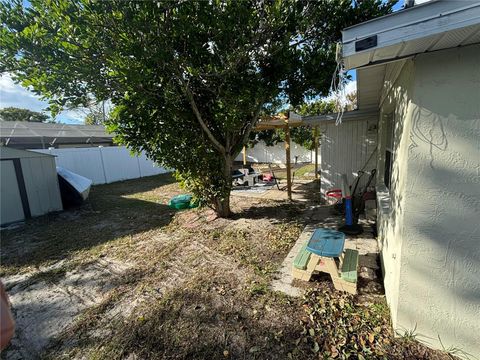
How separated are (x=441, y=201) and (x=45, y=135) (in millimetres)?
19032

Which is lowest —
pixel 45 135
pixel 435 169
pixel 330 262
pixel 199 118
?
pixel 330 262

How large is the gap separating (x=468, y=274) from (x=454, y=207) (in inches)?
21.5

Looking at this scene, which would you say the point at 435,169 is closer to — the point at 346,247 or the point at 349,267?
the point at 349,267

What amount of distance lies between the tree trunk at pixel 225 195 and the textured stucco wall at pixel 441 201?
3.95m

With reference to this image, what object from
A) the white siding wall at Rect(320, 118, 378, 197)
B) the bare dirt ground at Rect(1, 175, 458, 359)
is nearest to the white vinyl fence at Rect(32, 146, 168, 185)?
the bare dirt ground at Rect(1, 175, 458, 359)

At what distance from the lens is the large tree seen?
3197mm

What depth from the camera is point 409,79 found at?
6.12 ft

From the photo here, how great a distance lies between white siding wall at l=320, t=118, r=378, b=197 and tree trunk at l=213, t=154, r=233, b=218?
2804mm

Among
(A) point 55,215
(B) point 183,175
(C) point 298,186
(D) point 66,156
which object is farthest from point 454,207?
(D) point 66,156

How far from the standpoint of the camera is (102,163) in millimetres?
12328

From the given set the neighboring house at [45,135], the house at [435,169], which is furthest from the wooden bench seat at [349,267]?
the neighboring house at [45,135]

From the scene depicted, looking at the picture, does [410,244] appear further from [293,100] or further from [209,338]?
[293,100]

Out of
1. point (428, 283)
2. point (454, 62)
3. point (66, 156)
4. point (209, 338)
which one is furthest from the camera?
point (66, 156)

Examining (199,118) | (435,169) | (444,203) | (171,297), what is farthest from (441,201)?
(199,118)
